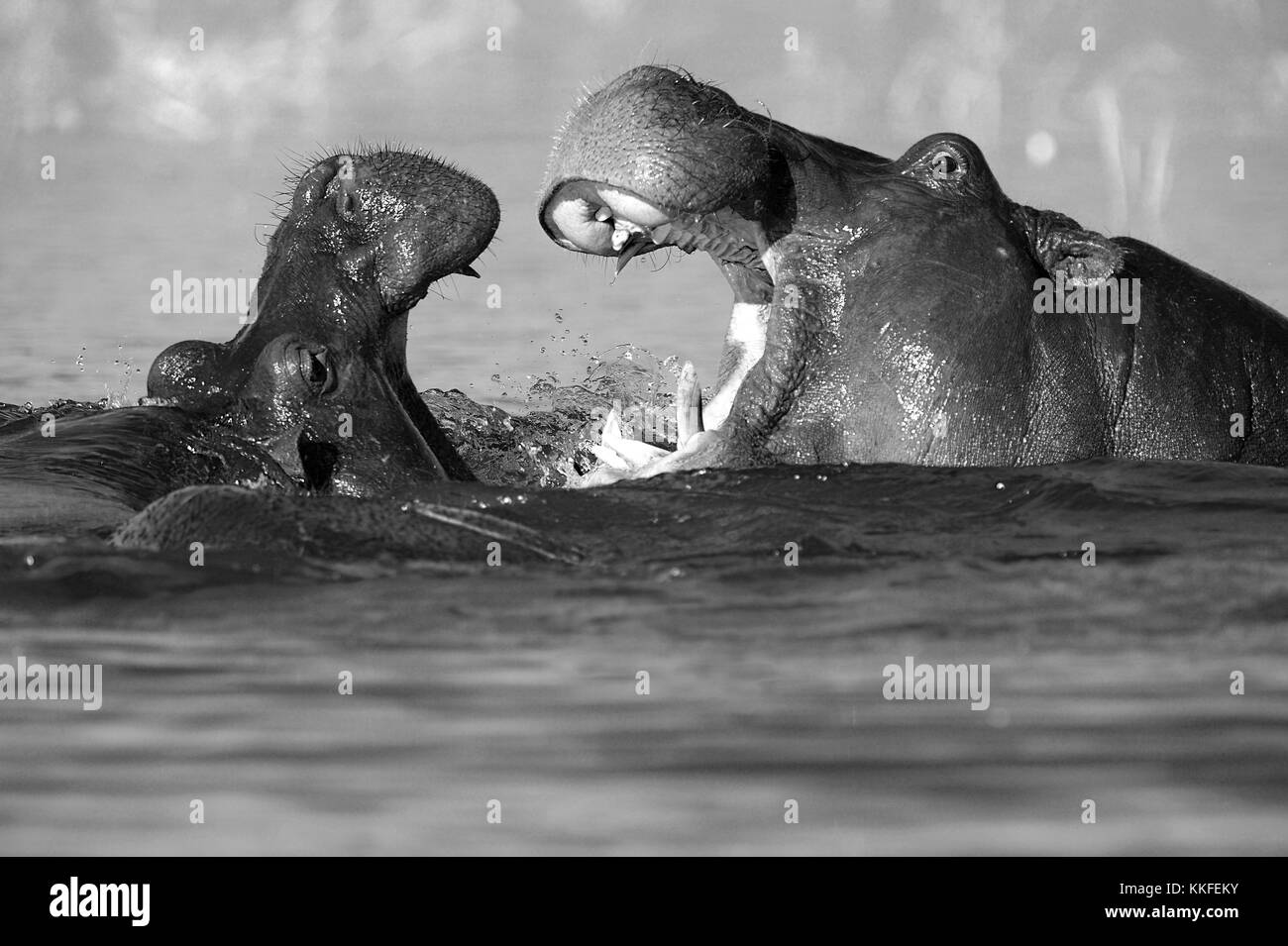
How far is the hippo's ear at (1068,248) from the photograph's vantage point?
7.73 m

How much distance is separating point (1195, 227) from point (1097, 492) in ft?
49.5

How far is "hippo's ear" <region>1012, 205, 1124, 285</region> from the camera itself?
25.4 feet

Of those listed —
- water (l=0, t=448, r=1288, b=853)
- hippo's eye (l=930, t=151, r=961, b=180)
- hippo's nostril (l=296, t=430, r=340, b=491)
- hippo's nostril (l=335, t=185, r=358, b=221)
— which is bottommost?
water (l=0, t=448, r=1288, b=853)

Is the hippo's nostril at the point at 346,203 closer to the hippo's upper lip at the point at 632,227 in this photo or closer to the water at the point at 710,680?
the hippo's upper lip at the point at 632,227

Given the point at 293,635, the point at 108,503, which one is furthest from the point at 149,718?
the point at 108,503

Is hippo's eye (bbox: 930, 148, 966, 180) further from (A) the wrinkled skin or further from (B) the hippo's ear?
(B) the hippo's ear

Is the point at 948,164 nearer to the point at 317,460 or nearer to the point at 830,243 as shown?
the point at 830,243

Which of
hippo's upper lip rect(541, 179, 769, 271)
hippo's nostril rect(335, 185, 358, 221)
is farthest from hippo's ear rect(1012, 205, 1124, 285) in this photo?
hippo's nostril rect(335, 185, 358, 221)

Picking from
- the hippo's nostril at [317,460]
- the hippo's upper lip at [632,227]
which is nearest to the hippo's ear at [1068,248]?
the hippo's upper lip at [632,227]

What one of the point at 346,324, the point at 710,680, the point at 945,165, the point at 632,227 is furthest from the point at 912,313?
the point at 710,680

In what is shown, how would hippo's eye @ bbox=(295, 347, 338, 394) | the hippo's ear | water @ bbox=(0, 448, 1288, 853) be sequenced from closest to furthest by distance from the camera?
water @ bbox=(0, 448, 1288, 853) → the hippo's ear → hippo's eye @ bbox=(295, 347, 338, 394)

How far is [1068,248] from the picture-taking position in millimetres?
7832

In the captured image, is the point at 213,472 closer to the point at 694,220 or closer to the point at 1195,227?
the point at 694,220
